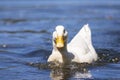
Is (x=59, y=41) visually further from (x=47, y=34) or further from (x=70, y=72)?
(x=47, y=34)

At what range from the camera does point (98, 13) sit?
89.1ft

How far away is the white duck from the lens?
12.0m

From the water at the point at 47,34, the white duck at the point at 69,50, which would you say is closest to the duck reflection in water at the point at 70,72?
the water at the point at 47,34

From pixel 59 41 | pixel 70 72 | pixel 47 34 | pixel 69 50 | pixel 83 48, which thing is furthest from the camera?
pixel 47 34

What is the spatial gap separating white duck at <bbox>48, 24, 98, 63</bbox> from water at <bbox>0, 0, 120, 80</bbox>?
0.82 ft

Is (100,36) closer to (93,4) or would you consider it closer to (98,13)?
(98,13)

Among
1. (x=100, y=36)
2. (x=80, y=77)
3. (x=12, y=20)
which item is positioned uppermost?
(x=12, y=20)

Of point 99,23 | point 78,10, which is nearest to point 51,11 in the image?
point 78,10

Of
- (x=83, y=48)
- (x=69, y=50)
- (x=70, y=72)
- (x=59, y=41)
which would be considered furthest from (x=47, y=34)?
(x=59, y=41)

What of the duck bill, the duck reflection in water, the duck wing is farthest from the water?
the duck bill

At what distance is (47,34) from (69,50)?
6537mm

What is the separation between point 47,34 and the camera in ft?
65.1

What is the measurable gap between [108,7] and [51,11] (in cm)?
380

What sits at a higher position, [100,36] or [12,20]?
[12,20]
